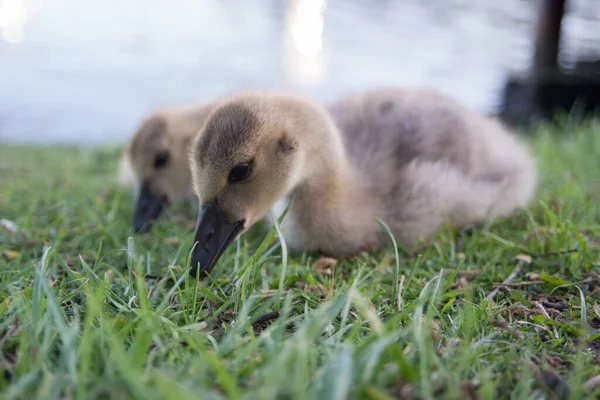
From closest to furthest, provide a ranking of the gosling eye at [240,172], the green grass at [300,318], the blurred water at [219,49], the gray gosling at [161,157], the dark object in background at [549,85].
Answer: the green grass at [300,318] < the gosling eye at [240,172] < the gray gosling at [161,157] < the dark object in background at [549,85] < the blurred water at [219,49]

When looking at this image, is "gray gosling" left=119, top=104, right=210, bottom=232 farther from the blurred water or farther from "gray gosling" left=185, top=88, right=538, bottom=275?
the blurred water

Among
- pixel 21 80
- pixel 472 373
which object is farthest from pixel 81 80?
pixel 472 373

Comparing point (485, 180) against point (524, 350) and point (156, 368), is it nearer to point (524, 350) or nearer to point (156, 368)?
point (524, 350)

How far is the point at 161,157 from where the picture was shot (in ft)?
9.12

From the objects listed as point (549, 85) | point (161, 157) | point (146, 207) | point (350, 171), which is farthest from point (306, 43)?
point (350, 171)

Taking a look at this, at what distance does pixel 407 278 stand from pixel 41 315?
0.98 m

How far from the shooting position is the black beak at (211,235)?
1.52 metres

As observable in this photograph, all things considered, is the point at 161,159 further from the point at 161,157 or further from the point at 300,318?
the point at 300,318

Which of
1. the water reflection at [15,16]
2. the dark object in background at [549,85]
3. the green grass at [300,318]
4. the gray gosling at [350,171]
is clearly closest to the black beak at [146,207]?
the green grass at [300,318]

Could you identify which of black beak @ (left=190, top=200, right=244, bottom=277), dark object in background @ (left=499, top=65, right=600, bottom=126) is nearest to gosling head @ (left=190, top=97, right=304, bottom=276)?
black beak @ (left=190, top=200, right=244, bottom=277)

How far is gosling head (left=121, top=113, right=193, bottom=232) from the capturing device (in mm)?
2715

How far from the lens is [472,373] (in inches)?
38.2

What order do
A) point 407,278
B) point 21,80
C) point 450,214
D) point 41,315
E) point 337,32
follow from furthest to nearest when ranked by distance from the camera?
point 337,32 → point 21,80 → point 450,214 → point 407,278 → point 41,315

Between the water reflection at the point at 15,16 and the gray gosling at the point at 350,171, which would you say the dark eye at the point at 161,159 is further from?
the water reflection at the point at 15,16
